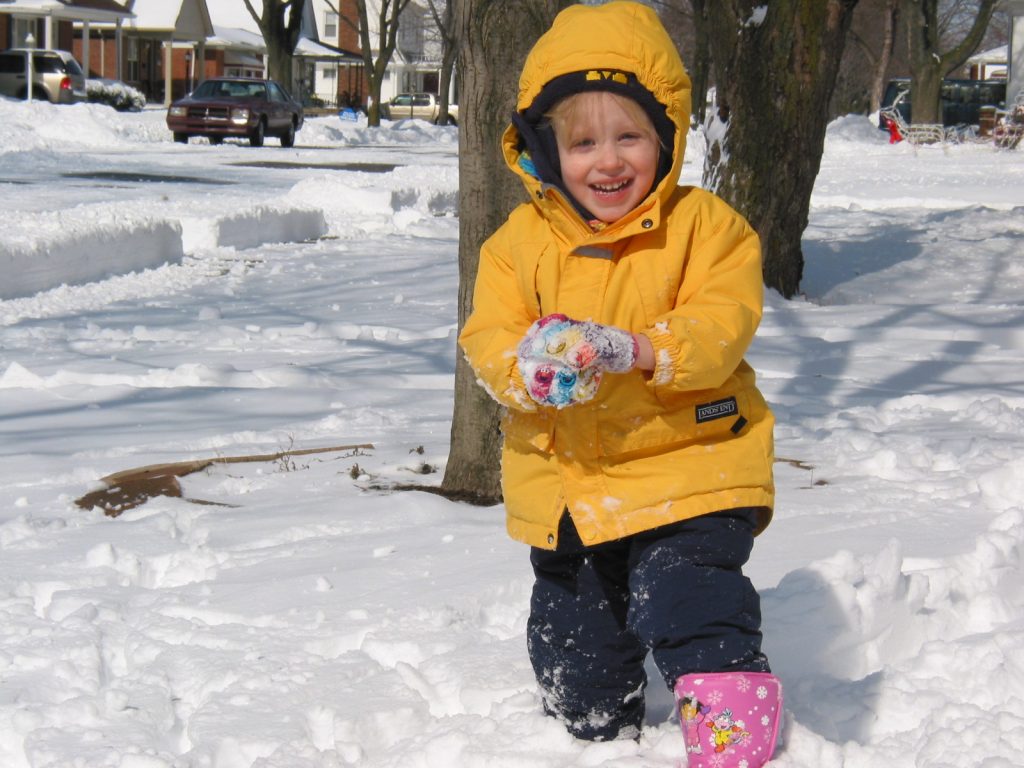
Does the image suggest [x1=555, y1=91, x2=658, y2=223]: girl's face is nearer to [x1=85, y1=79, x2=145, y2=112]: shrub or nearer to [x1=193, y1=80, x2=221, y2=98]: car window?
[x1=193, y1=80, x2=221, y2=98]: car window

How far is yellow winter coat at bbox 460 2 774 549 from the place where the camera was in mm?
2473

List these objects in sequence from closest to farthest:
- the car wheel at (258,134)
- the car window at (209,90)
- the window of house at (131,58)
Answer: the car wheel at (258,134) < the car window at (209,90) < the window of house at (131,58)

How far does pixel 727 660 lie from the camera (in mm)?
2375

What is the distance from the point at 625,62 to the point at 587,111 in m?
0.12

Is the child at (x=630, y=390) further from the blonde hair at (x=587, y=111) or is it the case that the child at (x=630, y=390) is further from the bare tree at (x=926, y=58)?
the bare tree at (x=926, y=58)

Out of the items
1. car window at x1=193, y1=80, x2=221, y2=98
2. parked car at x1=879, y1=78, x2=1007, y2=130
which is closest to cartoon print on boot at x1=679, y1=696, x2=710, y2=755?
car window at x1=193, y1=80, x2=221, y2=98

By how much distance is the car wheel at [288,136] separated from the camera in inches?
1135

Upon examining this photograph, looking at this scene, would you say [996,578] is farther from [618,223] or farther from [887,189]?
[887,189]

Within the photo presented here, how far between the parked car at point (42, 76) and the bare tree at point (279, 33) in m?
5.46

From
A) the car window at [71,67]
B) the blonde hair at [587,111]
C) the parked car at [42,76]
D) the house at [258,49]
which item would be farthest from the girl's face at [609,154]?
the house at [258,49]

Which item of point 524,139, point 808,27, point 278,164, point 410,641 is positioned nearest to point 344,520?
point 410,641

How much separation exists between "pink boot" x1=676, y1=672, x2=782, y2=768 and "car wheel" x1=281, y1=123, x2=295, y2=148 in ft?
90.3

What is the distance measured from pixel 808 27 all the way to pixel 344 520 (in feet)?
17.4

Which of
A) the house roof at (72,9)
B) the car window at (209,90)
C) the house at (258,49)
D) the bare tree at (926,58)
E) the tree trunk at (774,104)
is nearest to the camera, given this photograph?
the tree trunk at (774,104)
